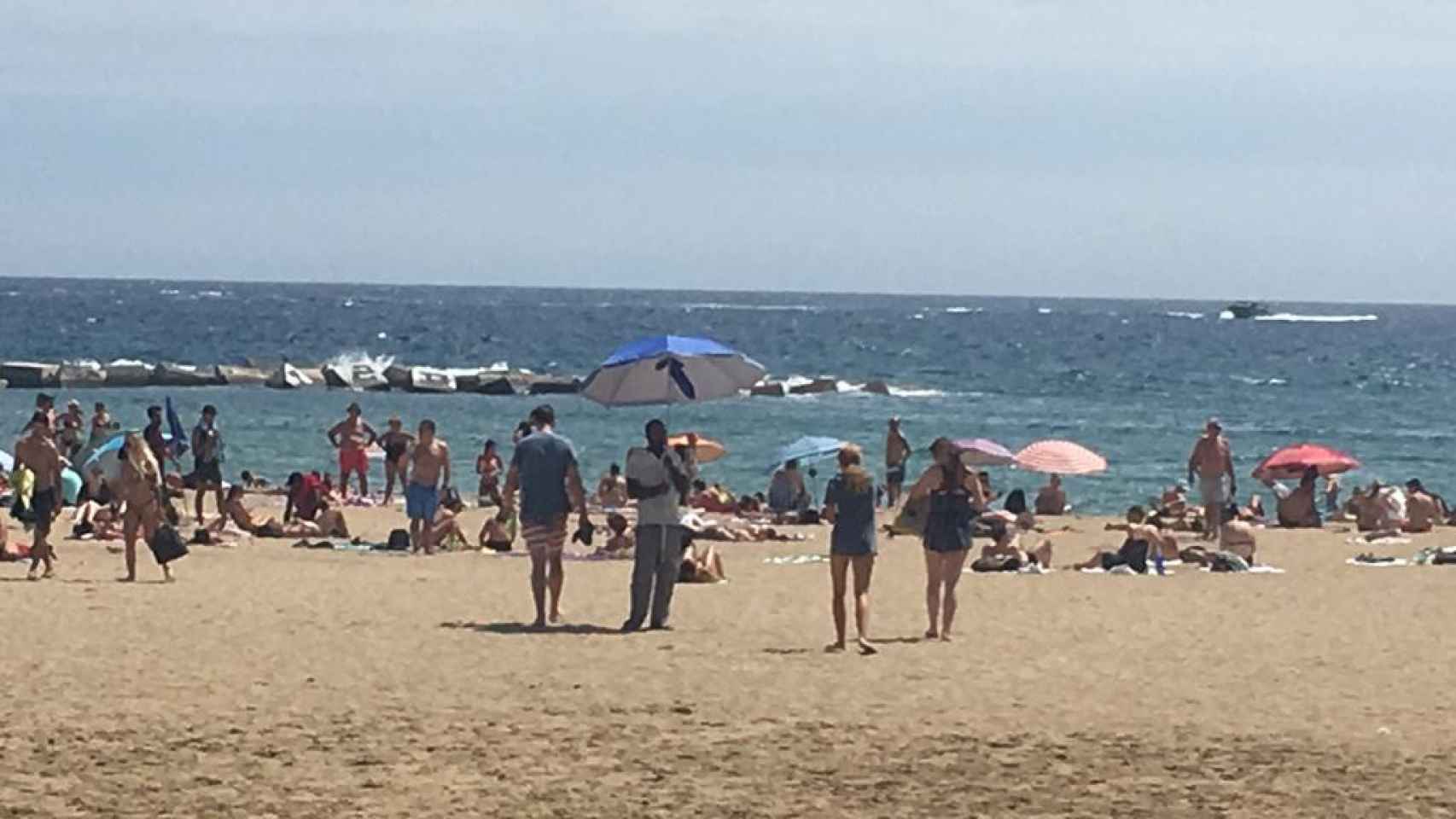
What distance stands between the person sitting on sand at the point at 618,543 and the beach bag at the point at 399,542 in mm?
1758

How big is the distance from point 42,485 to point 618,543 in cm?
564

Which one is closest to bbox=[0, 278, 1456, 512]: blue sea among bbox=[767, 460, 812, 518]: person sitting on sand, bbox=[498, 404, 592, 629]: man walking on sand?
bbox=[767, 460, 812, 518]: person sitting on sand

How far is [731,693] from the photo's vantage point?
12406 mm

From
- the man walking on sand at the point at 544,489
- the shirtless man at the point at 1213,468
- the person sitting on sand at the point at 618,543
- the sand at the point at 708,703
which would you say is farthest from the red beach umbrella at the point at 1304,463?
the man walking on sand at the point at 544,489

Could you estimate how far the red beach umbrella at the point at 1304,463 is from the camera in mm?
26609

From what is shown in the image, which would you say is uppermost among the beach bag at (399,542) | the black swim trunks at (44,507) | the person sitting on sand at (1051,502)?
the black swim trunks at (44,507)

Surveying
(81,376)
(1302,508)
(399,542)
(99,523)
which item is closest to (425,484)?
(399,542)

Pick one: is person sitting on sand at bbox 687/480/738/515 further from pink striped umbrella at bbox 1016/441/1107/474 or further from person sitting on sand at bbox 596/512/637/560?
person sitting on sand at bbox 596/512/637/560

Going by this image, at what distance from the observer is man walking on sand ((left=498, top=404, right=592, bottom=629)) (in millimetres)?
14852

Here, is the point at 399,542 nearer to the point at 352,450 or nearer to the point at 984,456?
the point at 984,456

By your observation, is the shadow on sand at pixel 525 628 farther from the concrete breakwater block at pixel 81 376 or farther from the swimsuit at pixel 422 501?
the concrete breakwater block at pixel 81 376

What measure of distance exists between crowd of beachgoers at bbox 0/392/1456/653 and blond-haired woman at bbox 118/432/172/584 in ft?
0.06

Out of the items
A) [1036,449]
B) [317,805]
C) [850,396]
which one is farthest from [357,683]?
[850,396]

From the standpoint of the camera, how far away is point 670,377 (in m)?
20.2
